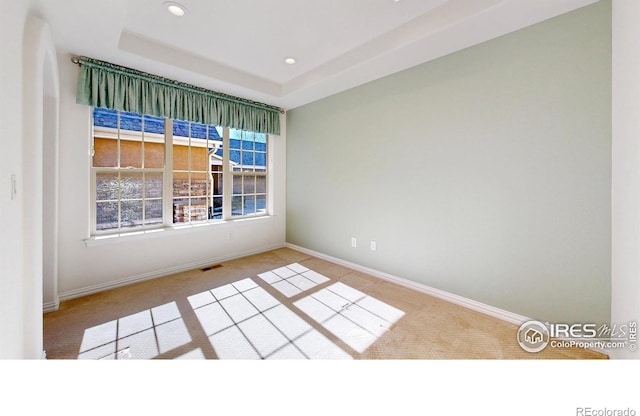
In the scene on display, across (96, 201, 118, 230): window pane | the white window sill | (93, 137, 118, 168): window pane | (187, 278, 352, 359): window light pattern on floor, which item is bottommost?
(187, 278, 352, 359): window light pattern on floor

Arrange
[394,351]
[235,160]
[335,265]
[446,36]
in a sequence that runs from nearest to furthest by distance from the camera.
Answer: [394,351]
[446,36]
[335,265]
[235,160]

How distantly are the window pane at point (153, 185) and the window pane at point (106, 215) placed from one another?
351mm

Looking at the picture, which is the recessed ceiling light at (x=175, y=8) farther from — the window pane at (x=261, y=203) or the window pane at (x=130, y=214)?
the window pane at (x=261, y=203)

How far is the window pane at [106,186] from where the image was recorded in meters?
2.73

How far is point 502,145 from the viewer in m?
2.12

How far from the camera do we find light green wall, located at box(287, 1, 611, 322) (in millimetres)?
1762

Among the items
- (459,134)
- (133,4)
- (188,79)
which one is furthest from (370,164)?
(133,4)

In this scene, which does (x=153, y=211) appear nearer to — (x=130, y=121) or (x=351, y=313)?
(x=130, y=121)

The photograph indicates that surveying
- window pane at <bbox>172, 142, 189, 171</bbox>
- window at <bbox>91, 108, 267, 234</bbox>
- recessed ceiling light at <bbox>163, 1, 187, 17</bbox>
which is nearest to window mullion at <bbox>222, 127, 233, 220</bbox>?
window at <bbox>91, 108, 267, 234</bbox>

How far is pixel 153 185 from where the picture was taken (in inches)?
123

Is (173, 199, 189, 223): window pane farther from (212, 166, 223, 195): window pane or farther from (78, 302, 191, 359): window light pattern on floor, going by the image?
(78, 302, 191, 359): window light pattern on floor

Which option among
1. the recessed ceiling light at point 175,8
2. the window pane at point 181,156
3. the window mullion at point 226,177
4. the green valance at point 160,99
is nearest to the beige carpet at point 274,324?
the window mullion at point 226,177

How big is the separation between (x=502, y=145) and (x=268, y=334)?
8.26 ft
